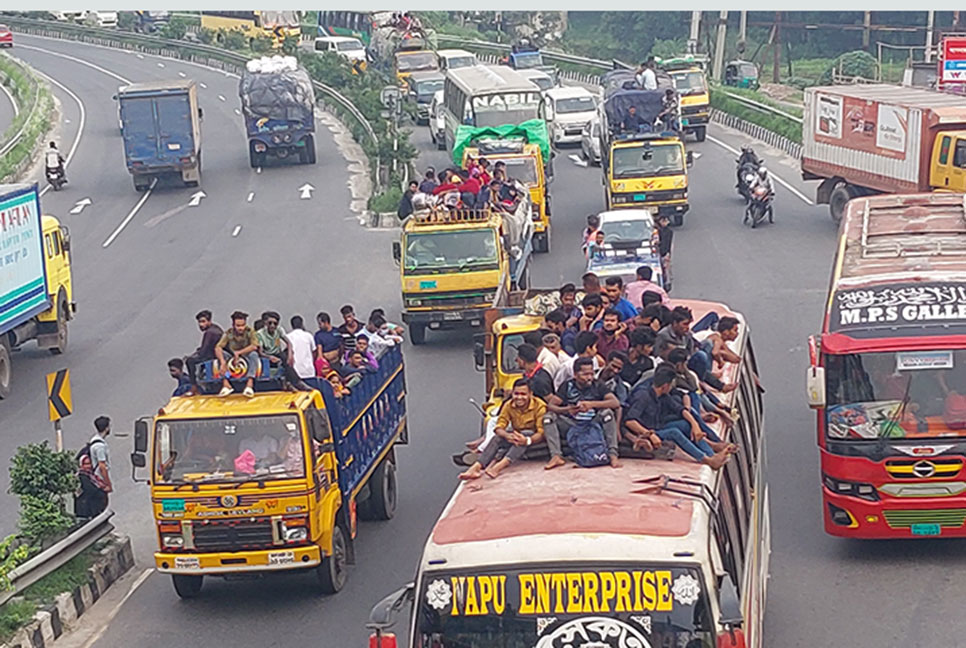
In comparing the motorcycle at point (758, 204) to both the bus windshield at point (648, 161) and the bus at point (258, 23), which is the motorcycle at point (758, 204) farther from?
the bus at point (258, 23)

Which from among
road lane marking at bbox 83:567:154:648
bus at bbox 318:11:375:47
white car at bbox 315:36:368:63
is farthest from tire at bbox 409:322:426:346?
bus at bbox 318:11:375:47

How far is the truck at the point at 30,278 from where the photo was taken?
79.5 feet

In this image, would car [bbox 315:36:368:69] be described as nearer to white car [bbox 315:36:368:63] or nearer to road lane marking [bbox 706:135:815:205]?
white car [bbox 315:36:368:63]

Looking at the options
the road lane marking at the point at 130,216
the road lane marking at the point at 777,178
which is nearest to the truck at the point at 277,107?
the road lane marking at the point at 130,216

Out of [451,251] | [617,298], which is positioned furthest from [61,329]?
[617,298]

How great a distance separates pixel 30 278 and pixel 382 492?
1075 centimetres

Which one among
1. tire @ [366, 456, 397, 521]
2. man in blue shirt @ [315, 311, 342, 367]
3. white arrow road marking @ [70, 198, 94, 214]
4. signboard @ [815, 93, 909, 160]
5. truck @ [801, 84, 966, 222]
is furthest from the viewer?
white arrow road marking @ [70, 198, 94, 214]

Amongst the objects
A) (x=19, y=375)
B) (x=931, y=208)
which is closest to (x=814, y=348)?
(x=931, y=208)

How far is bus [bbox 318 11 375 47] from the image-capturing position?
247 ft

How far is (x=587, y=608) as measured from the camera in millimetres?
7434

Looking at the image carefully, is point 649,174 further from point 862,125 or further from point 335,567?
point 335,567

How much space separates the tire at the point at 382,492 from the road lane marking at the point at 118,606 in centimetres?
231

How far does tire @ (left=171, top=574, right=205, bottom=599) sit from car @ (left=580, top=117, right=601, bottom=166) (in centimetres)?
3003

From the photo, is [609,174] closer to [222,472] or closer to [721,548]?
[222,472]
